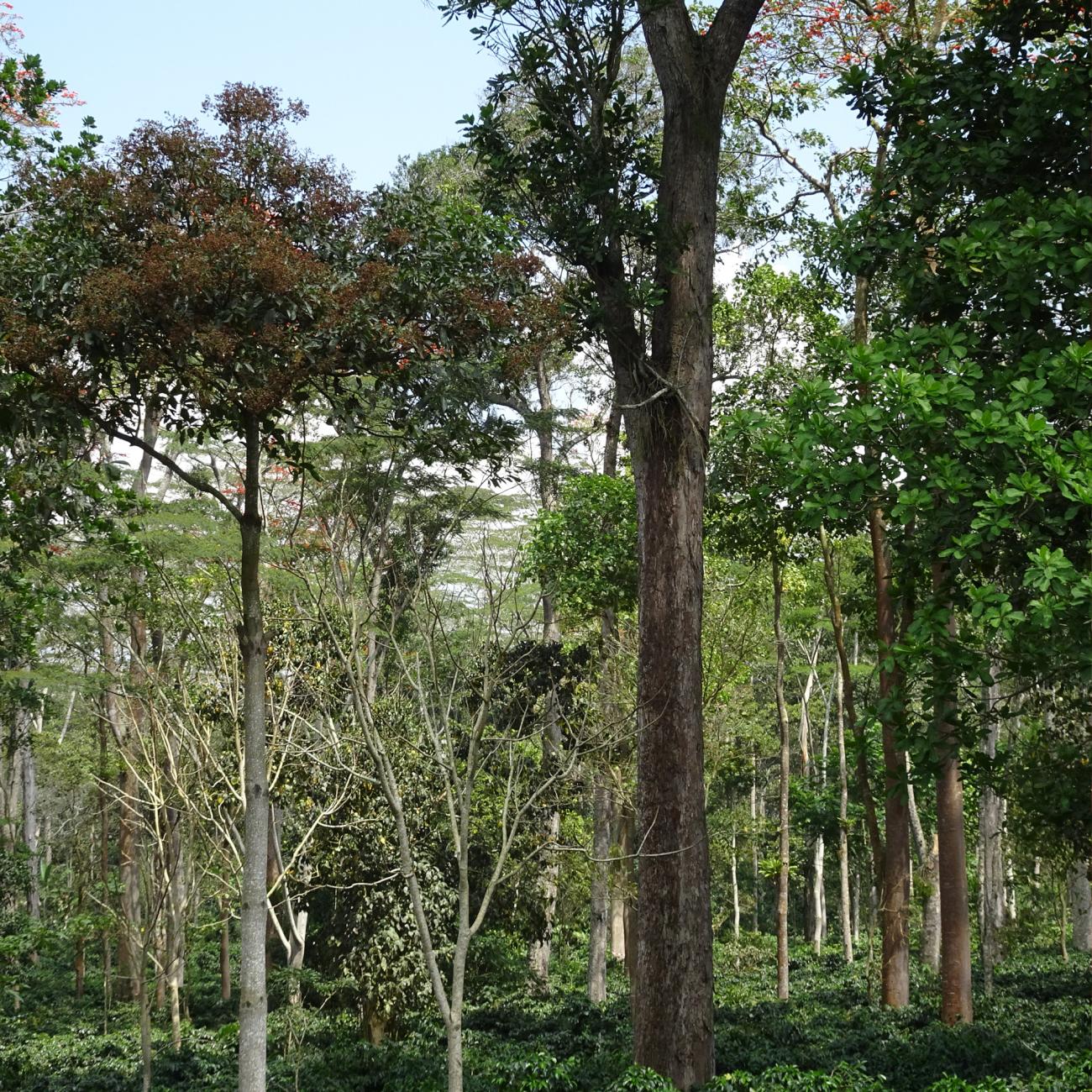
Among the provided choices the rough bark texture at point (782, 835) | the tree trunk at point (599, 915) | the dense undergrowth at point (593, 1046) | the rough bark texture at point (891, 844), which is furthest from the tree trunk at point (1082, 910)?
the tree trunk at point (599, 915)

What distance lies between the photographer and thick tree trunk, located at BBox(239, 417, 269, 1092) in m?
6.03

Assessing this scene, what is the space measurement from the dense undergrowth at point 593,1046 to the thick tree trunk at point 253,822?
1622mm

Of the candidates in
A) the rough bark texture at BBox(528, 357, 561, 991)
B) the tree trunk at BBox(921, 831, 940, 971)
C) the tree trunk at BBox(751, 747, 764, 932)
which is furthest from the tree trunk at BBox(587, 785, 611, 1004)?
the tree trunk at BBox(751, 747, 764, 932)

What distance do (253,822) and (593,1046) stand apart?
7364 millimetres

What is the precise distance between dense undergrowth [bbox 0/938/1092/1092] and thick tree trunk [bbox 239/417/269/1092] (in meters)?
1.62

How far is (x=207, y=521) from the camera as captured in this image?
55.3 ft

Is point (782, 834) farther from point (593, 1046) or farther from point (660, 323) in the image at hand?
point (660, 323)

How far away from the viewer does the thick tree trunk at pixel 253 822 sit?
237 inches

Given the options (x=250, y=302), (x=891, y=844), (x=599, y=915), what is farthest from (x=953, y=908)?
(x=250, y=302)

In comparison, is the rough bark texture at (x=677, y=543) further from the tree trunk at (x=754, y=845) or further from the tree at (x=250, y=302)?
the tree trunk at (x=754, y=845)

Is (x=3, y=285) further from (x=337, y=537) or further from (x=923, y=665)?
(x=923, y=665)

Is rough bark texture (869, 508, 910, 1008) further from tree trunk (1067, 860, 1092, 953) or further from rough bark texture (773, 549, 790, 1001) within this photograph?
tree trunk (1067, 860, 1092, 953)

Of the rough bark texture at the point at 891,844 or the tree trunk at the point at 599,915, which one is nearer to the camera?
the rough bark texture at the point at 891,844

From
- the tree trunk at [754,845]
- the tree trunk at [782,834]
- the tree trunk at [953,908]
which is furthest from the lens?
the tree trunk at [754,845]
